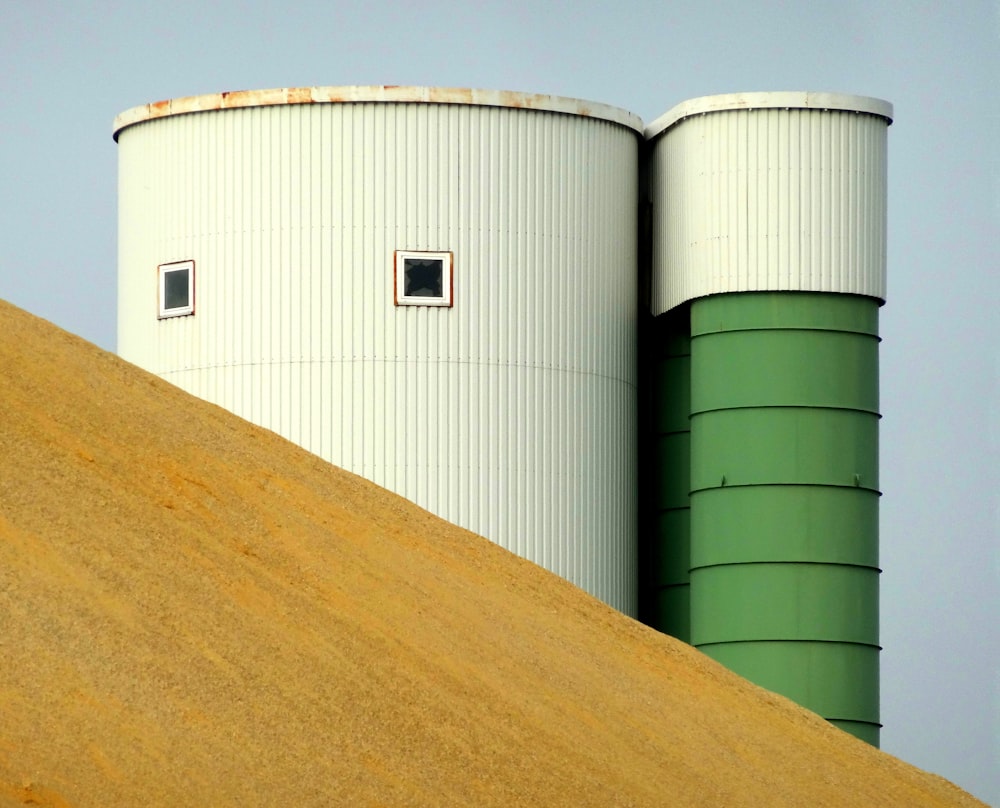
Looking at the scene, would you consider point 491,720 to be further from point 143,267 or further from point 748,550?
point 143,267

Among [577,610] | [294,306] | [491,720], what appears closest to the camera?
[491,720]

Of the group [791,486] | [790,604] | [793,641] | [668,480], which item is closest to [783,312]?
[791,486]

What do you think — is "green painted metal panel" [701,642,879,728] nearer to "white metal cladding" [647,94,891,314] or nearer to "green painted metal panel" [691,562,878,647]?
"green painted metal panel" [691,562,878,647]

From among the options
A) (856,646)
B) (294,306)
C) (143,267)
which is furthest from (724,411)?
(143,267)

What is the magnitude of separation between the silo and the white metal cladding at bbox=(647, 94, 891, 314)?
0.08ft

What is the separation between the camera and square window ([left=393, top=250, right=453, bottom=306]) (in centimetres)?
3359

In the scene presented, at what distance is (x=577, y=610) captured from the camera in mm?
26391

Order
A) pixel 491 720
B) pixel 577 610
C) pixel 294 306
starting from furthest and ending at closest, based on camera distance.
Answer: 1. pixel 294 306
2. pixel 577 610
3. pixel 491 720

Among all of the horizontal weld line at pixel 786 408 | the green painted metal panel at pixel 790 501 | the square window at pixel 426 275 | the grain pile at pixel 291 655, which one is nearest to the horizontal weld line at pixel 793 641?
the green painted metal panel at pixel 790 501

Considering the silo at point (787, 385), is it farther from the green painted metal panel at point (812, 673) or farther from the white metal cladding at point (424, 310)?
the white metal cladding at point (424, 310)

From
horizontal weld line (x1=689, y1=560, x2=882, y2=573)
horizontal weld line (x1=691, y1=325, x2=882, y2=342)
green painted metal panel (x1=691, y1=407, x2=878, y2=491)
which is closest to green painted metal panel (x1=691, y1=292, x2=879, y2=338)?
horizontal weld line (x1=691, y1=325, x2=882, y2=342)

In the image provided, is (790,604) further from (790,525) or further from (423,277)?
(423,277)

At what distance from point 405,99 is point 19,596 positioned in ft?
52.8

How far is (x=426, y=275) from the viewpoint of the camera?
3372 centimetres
